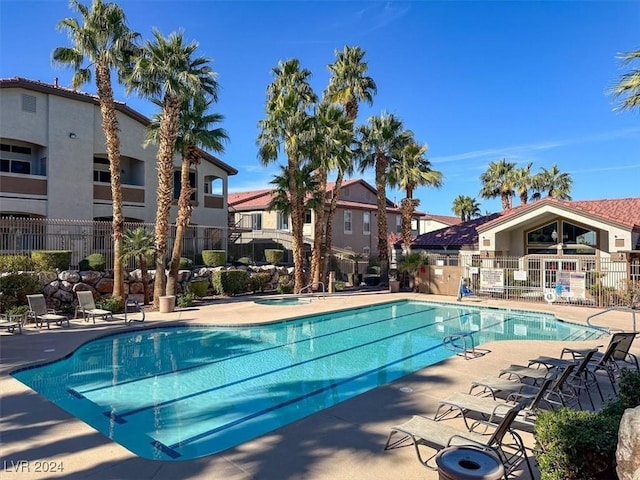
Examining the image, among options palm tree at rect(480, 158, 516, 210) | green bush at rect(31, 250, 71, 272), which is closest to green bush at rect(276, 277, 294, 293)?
green bush at rect(31, 250, 71, 272)

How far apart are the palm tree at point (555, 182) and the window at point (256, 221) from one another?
28.2m

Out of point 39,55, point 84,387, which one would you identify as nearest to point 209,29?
point 39,55

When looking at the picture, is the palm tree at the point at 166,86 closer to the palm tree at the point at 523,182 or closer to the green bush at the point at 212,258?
the green bush at the point at 212,258

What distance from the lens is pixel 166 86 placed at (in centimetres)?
1680

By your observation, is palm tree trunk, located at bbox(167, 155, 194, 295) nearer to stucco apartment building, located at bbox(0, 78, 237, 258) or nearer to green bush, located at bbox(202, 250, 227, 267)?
stucco apartment building, located at bbox(0, 78, 237, 258)

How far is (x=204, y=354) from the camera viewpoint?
39.1 ft

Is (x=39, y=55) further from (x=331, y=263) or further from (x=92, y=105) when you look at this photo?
(x=331, y=263)

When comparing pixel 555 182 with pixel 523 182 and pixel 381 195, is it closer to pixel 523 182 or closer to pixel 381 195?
pixel 523 182

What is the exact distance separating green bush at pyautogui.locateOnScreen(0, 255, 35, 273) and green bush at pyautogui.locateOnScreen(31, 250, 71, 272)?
0.69 ft

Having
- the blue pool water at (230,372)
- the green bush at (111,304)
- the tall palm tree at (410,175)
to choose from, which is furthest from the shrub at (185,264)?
the tall palm tree at (410,175)

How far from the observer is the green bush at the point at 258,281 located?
2431cm

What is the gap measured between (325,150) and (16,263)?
15082 mm

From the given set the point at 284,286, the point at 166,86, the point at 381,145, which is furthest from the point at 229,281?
the point at 381,145

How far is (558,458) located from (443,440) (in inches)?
50.1
